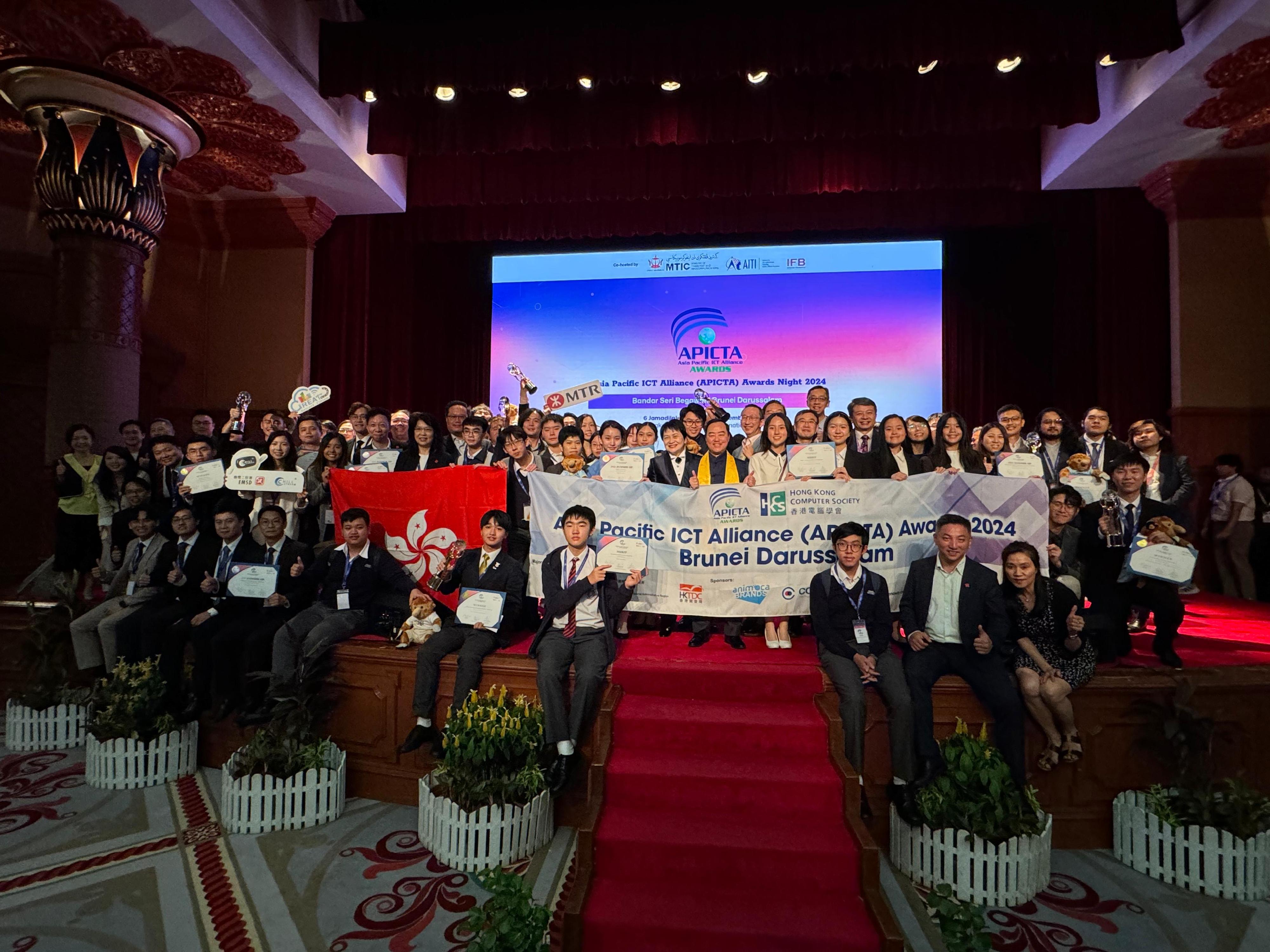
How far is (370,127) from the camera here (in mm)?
7371

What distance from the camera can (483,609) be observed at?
405cm

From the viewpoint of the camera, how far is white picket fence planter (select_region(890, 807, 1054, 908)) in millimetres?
3182

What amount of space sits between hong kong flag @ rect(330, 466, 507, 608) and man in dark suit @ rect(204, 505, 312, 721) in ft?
1.51

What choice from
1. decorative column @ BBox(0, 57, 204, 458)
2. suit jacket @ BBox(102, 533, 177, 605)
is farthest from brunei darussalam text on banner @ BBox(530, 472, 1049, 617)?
decorative column @ BBox(0, 57, 204, 458)

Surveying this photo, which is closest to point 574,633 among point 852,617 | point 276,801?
point 852,617

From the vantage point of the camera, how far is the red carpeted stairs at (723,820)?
8.91 feet

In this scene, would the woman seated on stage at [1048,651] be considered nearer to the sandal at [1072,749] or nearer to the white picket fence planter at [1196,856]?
the sandal at [1072,749]

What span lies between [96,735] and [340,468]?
7.18 feet

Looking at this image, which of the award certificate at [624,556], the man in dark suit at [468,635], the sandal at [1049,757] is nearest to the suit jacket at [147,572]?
the man in dark suit at [468,635]

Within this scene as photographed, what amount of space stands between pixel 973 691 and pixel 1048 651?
0.44 m

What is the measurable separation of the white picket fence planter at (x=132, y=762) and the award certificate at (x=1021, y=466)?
537 centimetres

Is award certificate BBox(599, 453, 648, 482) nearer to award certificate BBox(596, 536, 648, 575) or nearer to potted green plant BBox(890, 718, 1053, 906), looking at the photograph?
award certificate BBox(596, 536, 648, 575)

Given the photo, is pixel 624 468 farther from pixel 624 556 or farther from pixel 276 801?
pixel 276 801

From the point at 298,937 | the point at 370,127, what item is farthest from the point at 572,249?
the point at 298,937
